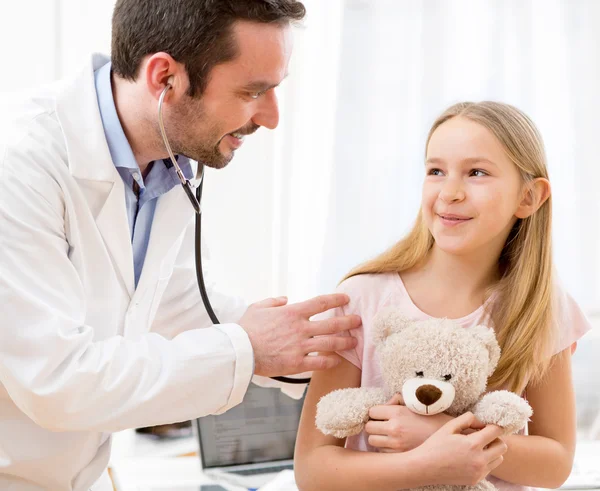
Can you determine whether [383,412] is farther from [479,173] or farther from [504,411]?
[479,173]

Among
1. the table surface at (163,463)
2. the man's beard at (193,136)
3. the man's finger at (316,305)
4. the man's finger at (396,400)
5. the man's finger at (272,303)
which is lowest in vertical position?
the table surface at (163,463)

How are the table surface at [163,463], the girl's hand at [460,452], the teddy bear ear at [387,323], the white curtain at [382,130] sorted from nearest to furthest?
the girl's hand at [460,452], the teddy bear ear at [387,323], the table surface at [163,463], the white curtain at [382,130]

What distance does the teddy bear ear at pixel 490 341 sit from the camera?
3.83ft

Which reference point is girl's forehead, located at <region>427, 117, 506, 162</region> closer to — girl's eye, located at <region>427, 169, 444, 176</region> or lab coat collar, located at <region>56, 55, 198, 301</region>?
girl's eye, located at <region>427, 169, 444, 176</region>

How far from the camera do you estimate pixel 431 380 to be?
3.62 ft

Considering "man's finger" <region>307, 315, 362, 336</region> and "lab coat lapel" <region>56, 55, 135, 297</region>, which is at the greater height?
"lab coat lapel" <region>56, 55, 135, 297</region>

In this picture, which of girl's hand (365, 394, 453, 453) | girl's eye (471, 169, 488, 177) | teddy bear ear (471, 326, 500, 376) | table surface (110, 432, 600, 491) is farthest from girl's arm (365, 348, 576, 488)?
table surface (110, 432, 600, 491)

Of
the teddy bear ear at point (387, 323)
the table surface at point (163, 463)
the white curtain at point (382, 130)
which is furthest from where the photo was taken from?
the white curtain at point (382, 130)

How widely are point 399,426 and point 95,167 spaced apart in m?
0.64

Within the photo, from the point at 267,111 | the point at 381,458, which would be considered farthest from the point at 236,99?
the point at 381,458

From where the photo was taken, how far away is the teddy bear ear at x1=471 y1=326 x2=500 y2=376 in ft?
3.83

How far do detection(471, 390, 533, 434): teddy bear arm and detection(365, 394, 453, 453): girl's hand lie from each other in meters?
0.06

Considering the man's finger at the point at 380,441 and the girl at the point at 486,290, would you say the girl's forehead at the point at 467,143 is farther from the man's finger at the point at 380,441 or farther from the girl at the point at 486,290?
the man's finger at the point at 380,441

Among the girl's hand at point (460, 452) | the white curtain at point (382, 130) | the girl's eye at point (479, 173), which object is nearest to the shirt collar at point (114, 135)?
the girl's eye at point (479, 173)
